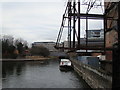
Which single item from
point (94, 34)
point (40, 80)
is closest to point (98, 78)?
point (94, 34)

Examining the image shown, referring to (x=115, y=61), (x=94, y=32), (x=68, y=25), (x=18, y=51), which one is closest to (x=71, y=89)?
(x=94, y=32)

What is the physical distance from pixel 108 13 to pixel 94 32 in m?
2.82

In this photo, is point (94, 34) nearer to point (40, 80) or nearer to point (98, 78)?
point (98, 78)

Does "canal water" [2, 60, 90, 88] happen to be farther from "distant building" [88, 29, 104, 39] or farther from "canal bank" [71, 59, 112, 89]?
"distant building" [88, 29, 104, 39]

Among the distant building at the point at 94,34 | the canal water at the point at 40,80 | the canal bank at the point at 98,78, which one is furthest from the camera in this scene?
the canal water at the point at 40,80

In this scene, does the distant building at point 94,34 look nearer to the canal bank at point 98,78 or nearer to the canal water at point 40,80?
the canal bank at point 98,78

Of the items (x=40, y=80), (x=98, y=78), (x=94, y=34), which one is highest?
(x=94, y=34)

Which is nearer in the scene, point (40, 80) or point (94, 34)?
point (94, 34)

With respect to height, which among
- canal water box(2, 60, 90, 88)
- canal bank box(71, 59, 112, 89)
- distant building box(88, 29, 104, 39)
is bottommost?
canal water box(2, 60, 90, 88)

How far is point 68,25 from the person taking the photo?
381 inches

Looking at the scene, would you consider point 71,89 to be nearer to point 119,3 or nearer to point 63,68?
point 119,3

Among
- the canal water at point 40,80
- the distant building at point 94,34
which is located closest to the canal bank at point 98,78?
the canal water at point 40,80

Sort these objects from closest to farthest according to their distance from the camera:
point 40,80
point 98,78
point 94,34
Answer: point 98,78
point 94,34
point 40,80

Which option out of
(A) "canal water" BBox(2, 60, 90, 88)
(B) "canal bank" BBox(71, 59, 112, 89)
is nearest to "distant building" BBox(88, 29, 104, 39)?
(B) "canal bank" BBox(71, 59, 112, 89)
